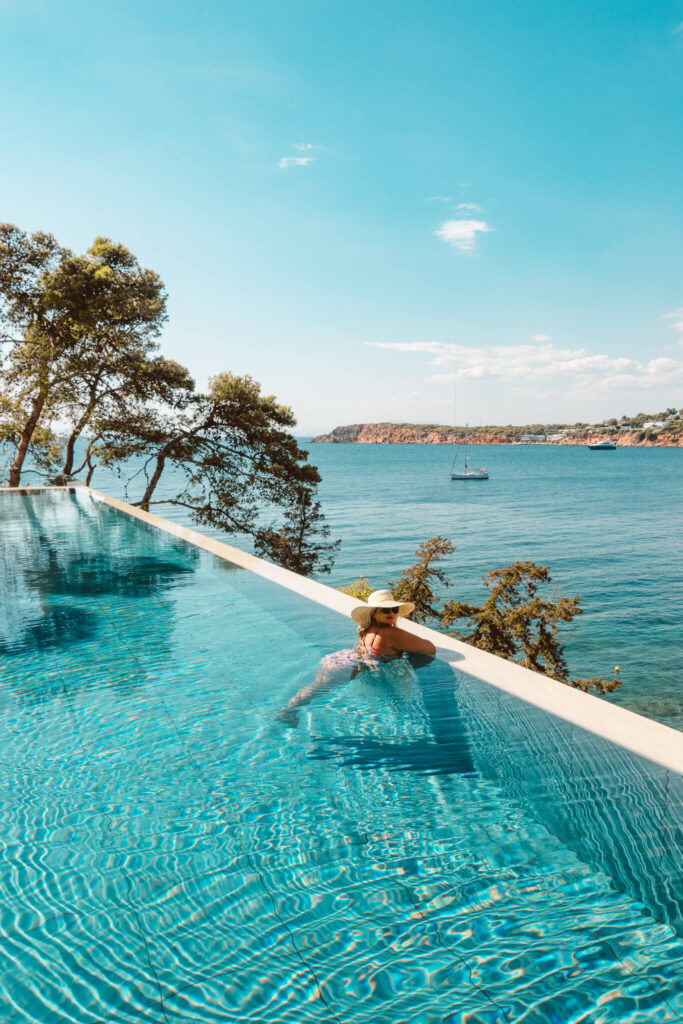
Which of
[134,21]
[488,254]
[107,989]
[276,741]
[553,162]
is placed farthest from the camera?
[488,254]

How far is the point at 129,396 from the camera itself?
57.8 feet

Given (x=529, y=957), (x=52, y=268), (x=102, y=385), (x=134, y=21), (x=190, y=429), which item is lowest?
(x=529, y=957)

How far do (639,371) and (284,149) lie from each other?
132ft

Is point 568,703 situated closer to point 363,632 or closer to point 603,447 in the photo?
point 363,632

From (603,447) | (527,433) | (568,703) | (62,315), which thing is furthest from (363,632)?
(527,433)

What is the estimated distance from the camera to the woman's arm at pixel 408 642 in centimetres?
461

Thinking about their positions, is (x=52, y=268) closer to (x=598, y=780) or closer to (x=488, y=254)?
(x=598, y=780)

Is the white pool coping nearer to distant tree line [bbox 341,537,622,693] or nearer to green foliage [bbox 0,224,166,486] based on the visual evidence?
distant tree line [bbox 341,537,622,693]

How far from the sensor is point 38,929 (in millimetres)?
2287

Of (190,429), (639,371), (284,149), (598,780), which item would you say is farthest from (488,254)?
(598,780)

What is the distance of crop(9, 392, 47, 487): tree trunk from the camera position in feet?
54.9

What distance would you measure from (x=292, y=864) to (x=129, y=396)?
16935 millimetres

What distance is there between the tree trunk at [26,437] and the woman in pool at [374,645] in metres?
14.7

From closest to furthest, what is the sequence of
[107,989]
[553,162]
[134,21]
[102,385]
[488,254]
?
[107,989] → [134,21] → [102,385] → [553,162] → [488,254]
